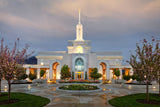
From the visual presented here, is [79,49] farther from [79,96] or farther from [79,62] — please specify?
[79,96]

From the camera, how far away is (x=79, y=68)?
48469 mm

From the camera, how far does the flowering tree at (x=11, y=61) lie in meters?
9.58

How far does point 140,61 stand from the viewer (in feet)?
35.7

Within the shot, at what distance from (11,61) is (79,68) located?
39127mm

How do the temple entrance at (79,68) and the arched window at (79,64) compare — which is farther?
the arched window at (79,64)

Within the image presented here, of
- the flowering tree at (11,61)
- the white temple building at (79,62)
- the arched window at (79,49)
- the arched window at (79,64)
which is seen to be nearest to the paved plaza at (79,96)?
the flowering tree at (11,61)

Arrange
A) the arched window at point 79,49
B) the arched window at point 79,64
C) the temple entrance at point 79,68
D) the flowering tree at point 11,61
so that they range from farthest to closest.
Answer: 1. the arched window at point 79,49
2. the arched window at point 79,64
3. the temple entrance at point 79,68
4. the flowering tree at point 11,61

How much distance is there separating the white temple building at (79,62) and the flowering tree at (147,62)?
3531 centimetres

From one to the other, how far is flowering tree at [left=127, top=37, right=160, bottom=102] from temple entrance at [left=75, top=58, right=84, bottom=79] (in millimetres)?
37435

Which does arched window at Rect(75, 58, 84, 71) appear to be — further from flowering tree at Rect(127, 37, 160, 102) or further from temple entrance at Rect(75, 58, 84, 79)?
flowering tree at Rect(127, 37, 160, 102)

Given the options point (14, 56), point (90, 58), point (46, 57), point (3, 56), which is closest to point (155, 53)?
point (14, 56)

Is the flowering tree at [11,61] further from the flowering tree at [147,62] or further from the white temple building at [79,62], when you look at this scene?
the white temple building at [79,62]

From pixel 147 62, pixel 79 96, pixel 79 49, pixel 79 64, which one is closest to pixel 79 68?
pixel 79 64

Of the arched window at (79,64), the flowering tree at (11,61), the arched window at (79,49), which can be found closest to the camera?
the flowering tree at (11,61)
